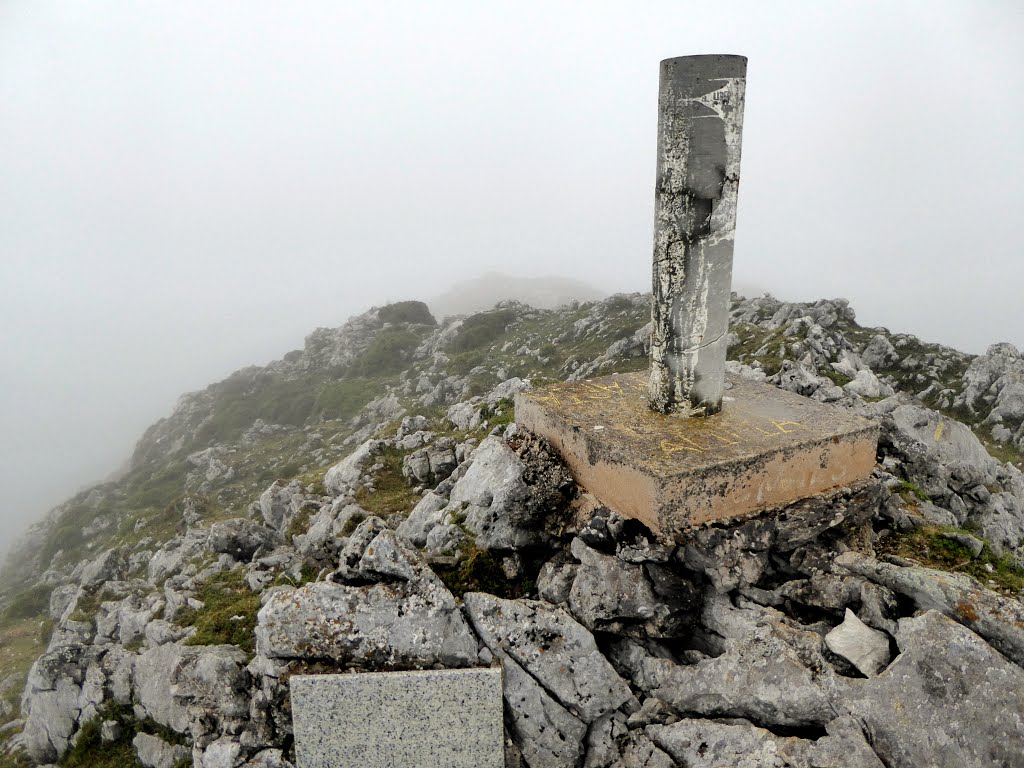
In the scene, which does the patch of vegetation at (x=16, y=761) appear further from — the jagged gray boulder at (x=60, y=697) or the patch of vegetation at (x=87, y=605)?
the patch of vegetation at (x=87, y=605)

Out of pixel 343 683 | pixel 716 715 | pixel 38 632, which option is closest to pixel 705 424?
pixel 716 715

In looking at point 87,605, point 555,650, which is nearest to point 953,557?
point 555,650

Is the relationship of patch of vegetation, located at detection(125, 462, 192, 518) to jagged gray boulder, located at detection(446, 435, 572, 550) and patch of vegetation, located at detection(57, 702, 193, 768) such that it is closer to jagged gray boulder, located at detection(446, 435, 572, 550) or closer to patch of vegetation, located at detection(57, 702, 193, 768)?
patch of vegetation, located at detection(57, 702, 193, 768)

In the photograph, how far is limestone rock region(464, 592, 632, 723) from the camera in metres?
8.82

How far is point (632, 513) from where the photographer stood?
9.67 meters

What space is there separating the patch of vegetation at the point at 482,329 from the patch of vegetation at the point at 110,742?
37666 millimetres

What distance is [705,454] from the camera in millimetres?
9500

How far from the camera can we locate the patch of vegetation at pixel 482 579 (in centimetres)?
1027

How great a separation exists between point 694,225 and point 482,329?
40.5 metres

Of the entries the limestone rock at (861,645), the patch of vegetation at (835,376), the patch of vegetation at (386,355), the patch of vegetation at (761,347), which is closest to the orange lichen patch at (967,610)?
the limestone rock at (861,645)

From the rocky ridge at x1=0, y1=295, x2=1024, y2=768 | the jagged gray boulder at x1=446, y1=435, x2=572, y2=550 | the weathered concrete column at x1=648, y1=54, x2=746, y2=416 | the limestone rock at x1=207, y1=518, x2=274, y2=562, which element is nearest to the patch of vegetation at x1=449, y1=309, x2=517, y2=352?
the rocky ridge at x1=0, y1=295, x2=1024, y2=768

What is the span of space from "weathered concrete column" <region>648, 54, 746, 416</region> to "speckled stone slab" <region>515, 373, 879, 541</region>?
35.0 inches

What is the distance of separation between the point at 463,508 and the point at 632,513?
386 cm

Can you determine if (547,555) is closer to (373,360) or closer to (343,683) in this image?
(343,683)
